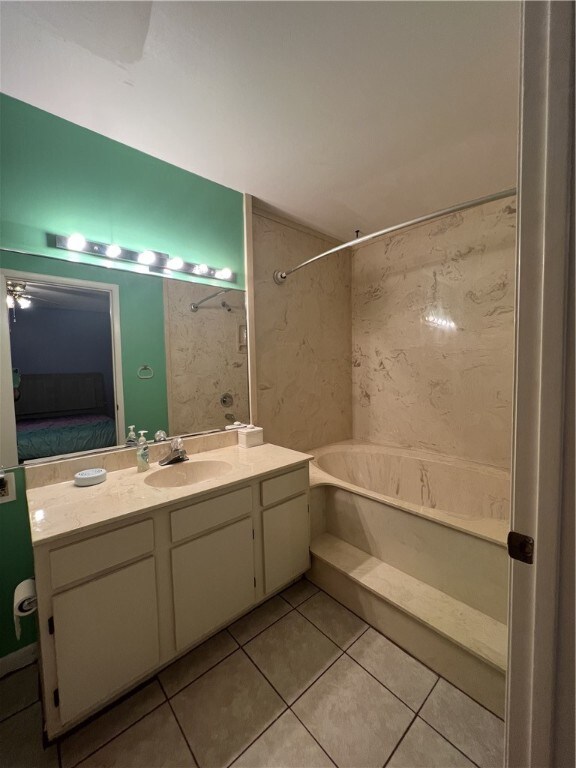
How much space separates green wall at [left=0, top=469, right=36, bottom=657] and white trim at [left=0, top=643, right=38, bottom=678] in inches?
0.8

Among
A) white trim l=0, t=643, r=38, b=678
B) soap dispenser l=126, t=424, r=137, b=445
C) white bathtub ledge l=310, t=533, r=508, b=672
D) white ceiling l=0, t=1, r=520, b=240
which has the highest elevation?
white ceiling l=0, t=1, r=520, b=240

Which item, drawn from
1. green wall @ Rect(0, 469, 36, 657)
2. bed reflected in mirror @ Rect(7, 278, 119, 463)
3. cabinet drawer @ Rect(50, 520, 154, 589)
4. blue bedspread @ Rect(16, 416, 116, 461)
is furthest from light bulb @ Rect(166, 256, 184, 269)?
cabinet drawer @ Rect(50, 520, 154, 589)

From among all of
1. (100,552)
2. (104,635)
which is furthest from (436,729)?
(100,552)

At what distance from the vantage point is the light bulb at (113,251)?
1.51 m

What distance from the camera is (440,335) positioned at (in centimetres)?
234

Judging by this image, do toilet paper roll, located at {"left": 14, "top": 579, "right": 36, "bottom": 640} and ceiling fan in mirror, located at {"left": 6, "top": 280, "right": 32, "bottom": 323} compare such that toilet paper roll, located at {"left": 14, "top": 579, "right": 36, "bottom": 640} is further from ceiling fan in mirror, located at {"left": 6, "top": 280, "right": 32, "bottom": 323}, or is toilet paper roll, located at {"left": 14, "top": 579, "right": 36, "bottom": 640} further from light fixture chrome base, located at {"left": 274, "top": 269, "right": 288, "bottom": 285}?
light fixture chrome base, located at {"left": 274, "top": 269, "right": 288, "bottom": 285}

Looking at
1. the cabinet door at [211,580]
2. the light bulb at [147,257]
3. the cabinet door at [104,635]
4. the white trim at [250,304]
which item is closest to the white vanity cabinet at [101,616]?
the cabinet door at [104,635]

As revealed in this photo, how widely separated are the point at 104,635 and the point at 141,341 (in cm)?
128

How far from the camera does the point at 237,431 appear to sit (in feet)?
6.50

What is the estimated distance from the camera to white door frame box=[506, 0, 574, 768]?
20.1 inches

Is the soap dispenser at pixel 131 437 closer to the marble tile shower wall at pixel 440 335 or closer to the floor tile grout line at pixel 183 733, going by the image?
the floor tile grout line at pixel 183 733

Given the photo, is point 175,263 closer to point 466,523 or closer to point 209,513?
point 209,513

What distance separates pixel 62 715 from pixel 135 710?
284 mm

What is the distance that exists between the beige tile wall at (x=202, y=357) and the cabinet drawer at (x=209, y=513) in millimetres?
607
